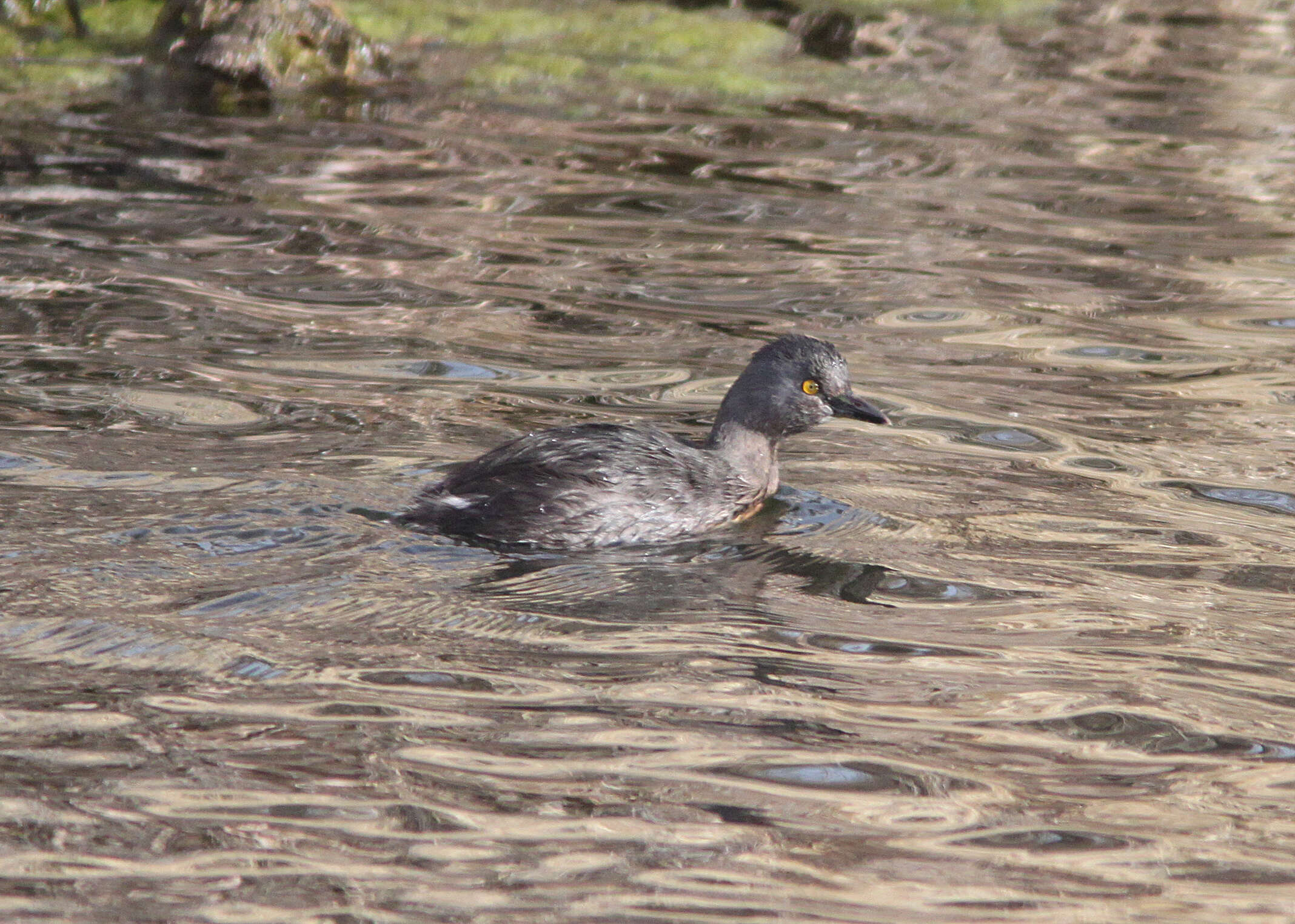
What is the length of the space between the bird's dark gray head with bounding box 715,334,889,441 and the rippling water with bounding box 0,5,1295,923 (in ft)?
1.20

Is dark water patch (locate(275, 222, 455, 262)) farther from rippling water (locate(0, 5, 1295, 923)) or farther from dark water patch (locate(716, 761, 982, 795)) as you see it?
dark water patch (locate(716, 761, 982, 795))

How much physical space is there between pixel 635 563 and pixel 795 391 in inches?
46.6

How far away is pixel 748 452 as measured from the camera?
23.4 feet

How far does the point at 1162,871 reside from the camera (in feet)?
14.0

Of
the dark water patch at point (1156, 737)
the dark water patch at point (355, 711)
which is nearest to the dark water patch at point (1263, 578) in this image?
the dark water patch at point (1156, 737)

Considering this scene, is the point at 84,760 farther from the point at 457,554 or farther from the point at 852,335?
the point at 852,335

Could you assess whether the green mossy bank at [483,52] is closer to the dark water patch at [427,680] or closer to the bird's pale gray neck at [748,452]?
the bird's pale gray neck at [748,452]

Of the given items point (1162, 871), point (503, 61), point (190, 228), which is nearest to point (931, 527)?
point (1162, 871)

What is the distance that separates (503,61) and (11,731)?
12.2 m

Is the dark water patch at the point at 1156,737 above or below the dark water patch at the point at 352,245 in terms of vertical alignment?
below

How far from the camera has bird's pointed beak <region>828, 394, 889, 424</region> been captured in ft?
23.1

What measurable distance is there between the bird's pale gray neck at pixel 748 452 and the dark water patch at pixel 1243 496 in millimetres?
1740

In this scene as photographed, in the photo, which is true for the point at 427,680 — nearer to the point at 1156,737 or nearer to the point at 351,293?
the point at 1156,737

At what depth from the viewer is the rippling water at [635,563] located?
4230 millimetres
